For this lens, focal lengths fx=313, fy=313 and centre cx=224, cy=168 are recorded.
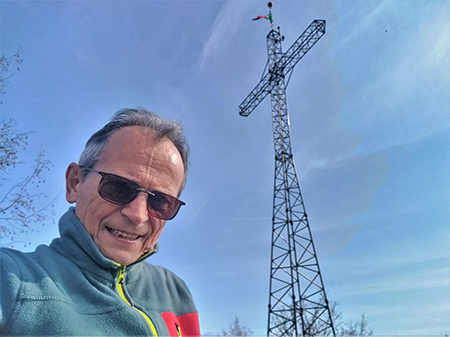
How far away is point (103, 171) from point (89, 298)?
1.97 feet

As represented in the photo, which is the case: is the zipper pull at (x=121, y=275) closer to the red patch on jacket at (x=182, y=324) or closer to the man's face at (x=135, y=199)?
the man's face at (x=135, y=199)

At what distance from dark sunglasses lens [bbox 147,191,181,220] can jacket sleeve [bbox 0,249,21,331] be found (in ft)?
2.09

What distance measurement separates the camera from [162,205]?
1.70 metres

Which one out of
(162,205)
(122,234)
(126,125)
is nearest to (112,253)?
(122,234)

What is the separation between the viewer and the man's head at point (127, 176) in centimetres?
152

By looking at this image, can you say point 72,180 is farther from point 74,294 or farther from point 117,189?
point 74,294

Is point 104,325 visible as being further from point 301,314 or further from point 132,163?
point 301,314

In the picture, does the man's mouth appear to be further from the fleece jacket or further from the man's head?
the fleece jacket

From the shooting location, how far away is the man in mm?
1152

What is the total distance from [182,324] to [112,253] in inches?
29.1

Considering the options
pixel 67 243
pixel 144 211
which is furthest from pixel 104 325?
pixel 144 211

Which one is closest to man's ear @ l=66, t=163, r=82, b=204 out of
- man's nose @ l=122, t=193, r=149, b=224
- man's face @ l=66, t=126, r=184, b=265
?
man's face @ l=66, t=126, r=184, b=265

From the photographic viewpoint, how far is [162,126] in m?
1.83

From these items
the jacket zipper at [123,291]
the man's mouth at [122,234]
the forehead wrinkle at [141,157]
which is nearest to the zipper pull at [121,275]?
the jacket zipper at [123,291]
